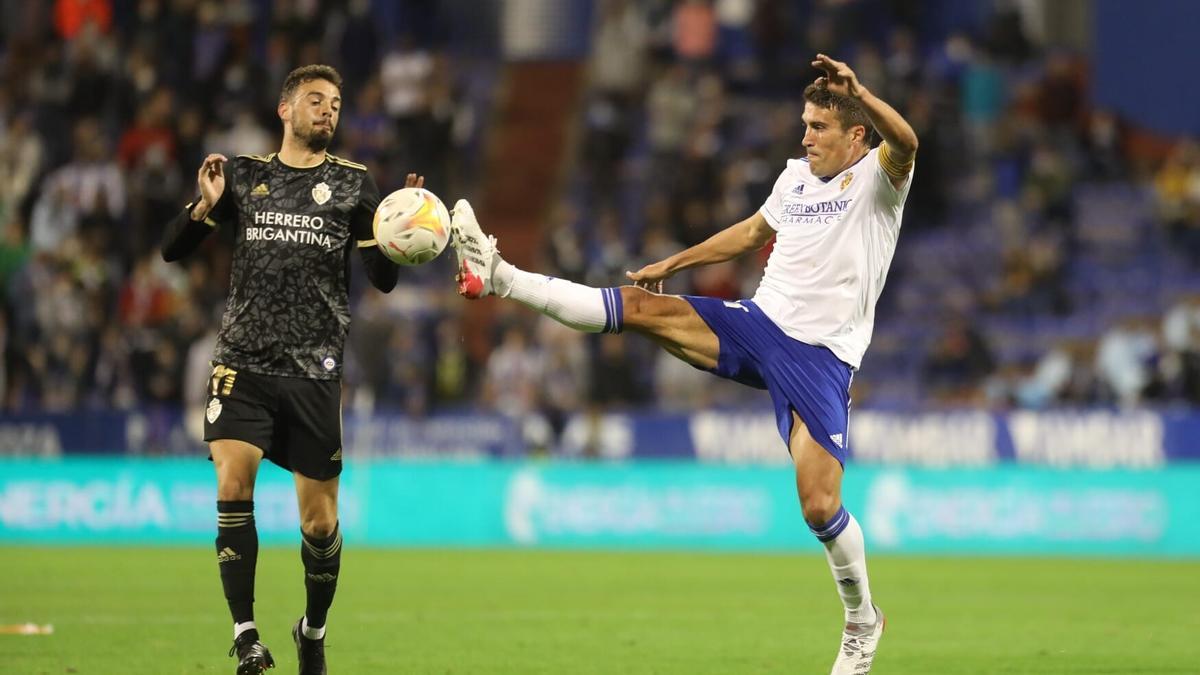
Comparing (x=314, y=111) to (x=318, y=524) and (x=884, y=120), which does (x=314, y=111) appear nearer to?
(x=318, y=524)

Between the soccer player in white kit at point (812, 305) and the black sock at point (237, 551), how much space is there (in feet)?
4.76

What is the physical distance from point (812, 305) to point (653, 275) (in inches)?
31.1

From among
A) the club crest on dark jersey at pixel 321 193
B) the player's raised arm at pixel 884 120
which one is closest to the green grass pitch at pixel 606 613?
the club crest on dark jersey at pixel 321 193

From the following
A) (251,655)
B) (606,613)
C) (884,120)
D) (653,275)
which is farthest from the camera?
(606,613)

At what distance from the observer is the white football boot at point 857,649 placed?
833cm

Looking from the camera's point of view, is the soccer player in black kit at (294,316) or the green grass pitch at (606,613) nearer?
the soccer player in black kit at (294,316)

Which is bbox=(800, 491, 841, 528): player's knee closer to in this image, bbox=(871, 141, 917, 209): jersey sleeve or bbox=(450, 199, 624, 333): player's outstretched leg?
bbox=(450, 199, 624, 333): player's outstretched leg

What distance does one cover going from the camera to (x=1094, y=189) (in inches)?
943

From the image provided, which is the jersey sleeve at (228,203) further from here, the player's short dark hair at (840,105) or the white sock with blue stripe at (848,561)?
the white sock with blue stripe at (848,561)

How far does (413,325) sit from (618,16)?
779 cm

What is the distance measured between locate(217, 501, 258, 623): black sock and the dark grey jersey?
0.66 metres

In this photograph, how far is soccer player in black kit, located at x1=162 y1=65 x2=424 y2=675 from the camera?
8.34 metres

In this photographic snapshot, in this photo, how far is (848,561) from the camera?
8.36 meters

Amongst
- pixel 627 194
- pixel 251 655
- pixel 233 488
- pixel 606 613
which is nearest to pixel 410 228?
pixel 233 488
